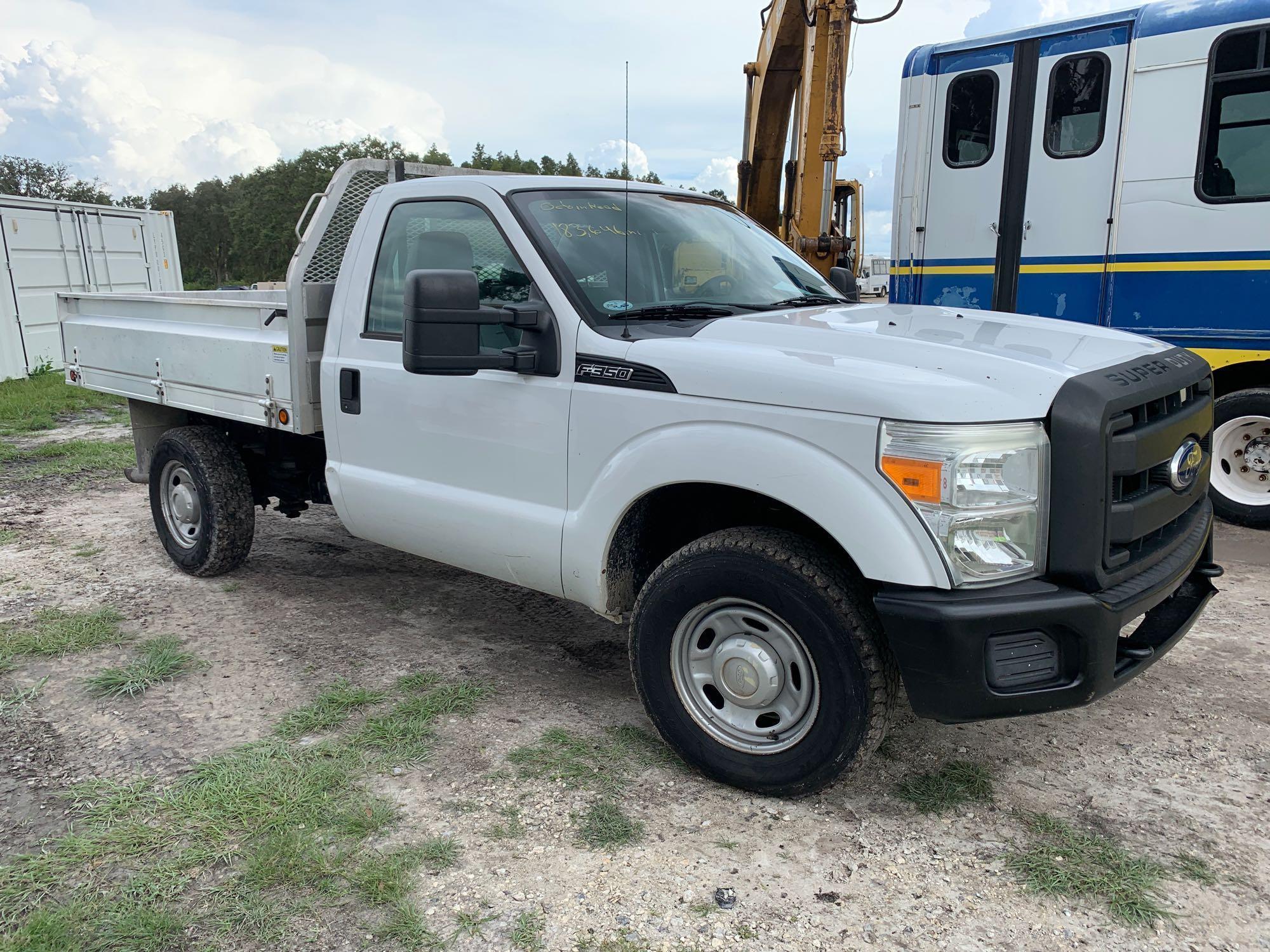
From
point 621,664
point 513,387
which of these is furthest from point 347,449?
point 621,664

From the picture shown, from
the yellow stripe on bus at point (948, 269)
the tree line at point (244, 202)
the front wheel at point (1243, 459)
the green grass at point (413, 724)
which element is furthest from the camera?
the tree line at point (244, 202)

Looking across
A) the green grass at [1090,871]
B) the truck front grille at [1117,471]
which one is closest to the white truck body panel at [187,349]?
the truck front grille at [1117,471]

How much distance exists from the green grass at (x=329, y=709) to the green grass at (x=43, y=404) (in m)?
7.17

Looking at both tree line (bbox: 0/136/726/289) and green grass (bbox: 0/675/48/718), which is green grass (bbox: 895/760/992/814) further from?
tree line (bbox: 0/136/726/289)

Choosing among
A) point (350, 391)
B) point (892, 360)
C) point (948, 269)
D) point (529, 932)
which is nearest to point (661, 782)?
point (529, 932)

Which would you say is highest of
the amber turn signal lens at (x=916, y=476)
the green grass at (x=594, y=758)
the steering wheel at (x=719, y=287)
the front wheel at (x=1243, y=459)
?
the steering wheel at (x=719, y=287)

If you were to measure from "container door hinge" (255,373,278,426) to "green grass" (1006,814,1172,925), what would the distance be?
3.61 m

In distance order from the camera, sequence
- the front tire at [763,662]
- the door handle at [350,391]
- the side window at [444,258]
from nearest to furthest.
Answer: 1. the front tire at [763,662]
2. the side window at [444,258]
3. the door handle at [350,391]

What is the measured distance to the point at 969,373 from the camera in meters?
2.72

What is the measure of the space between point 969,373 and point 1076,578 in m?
0.64

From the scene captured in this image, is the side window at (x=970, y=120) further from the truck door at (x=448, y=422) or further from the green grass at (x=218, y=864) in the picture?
the green grass at (x=218, y=864)

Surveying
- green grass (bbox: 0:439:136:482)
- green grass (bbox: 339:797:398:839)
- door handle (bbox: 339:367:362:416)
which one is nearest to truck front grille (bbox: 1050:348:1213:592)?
green grass (bbox: 339:797:398:839)

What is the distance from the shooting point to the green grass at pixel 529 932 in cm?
249

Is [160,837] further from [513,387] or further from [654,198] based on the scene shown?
[654,198]
